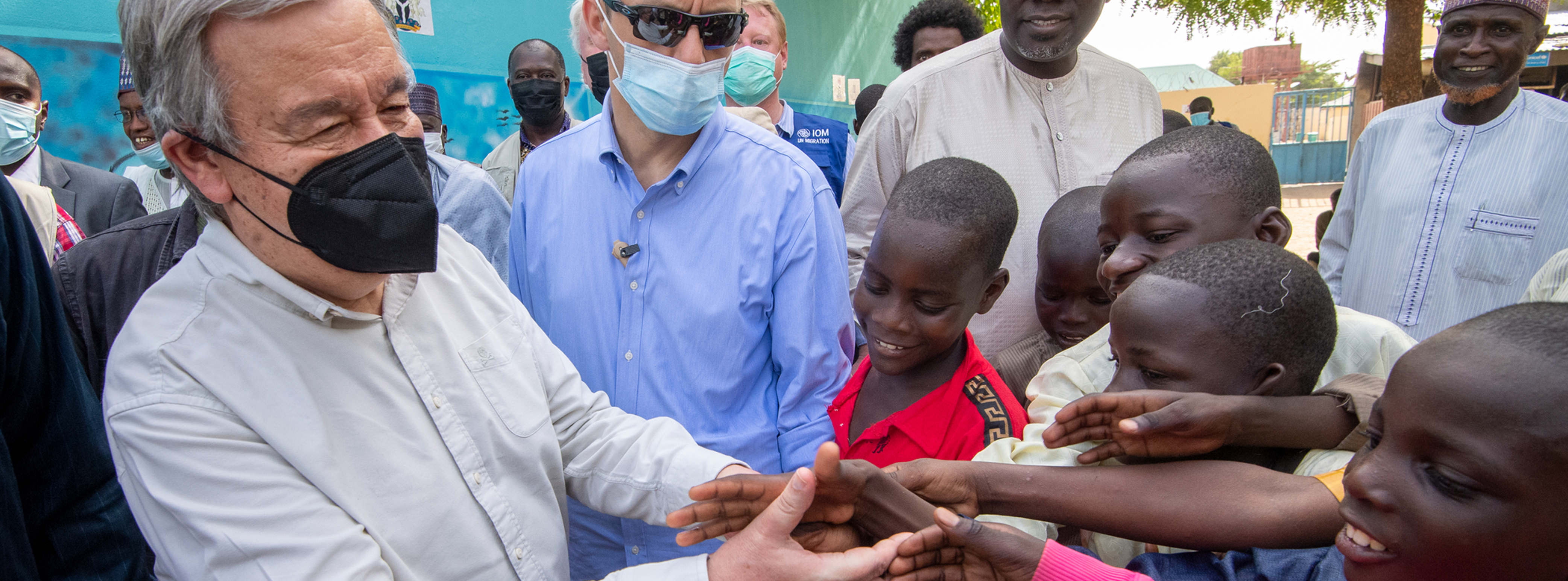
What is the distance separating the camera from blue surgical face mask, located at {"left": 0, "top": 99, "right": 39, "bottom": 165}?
12.5 feet

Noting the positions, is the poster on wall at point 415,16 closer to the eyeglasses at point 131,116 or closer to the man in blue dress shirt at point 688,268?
the eyeglasses at point 131,116

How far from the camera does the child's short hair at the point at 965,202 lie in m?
2.22

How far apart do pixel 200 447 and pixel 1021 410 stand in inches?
68.1

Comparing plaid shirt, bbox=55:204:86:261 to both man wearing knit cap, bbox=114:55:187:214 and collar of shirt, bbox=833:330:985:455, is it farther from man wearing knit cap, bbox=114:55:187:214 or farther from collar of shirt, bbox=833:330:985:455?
collar of shirt, bbox=833:330:985:455

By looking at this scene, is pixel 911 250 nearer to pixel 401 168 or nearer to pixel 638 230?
pixel 638 230

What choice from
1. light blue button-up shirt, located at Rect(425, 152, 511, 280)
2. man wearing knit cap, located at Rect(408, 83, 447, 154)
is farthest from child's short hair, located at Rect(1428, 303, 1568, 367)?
man wearing knit cap, located at Rect(408, 83, 447, 154)

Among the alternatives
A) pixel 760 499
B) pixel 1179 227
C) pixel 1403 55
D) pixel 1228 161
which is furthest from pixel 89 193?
pixel 1403 55

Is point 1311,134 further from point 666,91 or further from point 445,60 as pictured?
point 666,91

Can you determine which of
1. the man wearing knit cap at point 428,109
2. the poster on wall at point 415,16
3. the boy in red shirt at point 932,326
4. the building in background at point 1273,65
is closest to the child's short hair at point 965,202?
the boy in red shirt at point 932,326

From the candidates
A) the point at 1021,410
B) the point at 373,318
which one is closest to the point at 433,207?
the point at 373,318

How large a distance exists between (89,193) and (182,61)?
11.4 ft

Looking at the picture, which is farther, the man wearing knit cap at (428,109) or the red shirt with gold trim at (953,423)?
the man wearing knit cap at (428,109)

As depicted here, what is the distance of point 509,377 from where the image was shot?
1.73m

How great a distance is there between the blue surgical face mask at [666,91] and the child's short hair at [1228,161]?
1.13m
